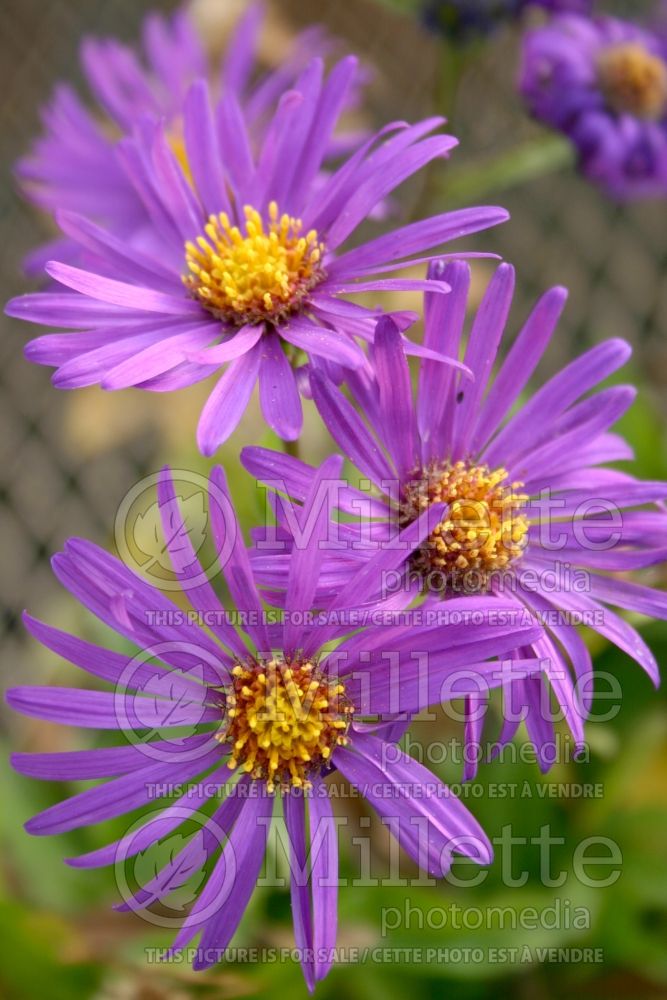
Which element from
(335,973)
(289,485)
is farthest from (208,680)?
(335,973)

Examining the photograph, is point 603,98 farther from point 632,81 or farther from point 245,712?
point 245,712

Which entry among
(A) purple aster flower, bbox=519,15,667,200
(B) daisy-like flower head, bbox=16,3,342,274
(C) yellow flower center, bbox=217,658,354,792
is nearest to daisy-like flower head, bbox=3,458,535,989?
(C) yellow flower center, bbox=217,658,354,792

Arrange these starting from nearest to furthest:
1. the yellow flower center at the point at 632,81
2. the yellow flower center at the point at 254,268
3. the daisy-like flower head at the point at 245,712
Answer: the daisy-like flower head at the point at 245,712
the yellow flower center at the point at 254,268
the yellow flower center at the point at 632,81

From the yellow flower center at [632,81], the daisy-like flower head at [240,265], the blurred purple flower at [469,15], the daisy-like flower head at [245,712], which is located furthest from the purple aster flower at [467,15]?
the daisy-like flower head at [245,712]

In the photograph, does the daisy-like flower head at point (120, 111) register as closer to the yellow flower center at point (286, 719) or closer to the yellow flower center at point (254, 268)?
the yellow flower center at point (254, 268)

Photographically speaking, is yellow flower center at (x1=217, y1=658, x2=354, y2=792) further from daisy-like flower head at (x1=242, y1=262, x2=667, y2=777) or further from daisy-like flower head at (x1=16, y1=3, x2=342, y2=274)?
daisy-like flower head at (x1=16, y1=3, x2=342, y2=274)

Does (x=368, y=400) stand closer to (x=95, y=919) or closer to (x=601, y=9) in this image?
(x=95, y=919)

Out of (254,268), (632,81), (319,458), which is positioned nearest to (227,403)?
(254,268)
